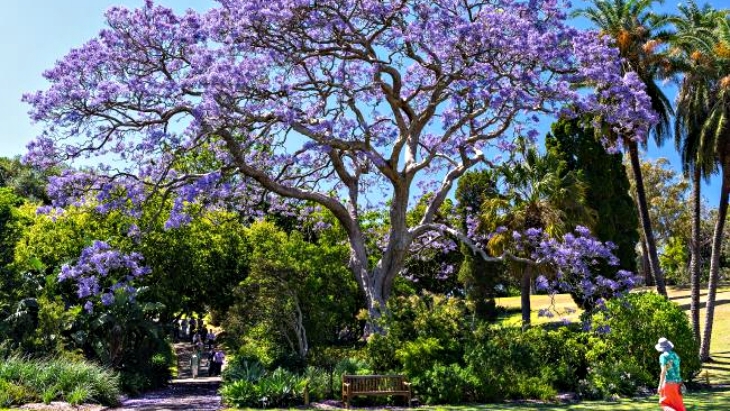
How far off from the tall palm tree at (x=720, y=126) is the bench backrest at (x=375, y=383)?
47.7ft

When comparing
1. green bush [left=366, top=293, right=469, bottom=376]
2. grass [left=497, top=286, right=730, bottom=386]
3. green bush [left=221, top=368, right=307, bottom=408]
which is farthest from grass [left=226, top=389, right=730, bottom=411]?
grass [left=497, top=286, right=730, bottom=386]

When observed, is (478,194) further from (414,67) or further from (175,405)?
(175,405)

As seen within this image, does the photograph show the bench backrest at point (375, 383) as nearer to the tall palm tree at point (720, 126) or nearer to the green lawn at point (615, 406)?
the green lawn at point (615, 406)

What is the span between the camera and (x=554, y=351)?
16750mm

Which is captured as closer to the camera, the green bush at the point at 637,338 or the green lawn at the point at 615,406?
the green lawn at the point at 615,406

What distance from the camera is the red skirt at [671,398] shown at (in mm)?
10625

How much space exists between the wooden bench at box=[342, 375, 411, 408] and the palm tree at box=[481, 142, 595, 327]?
34.5ft

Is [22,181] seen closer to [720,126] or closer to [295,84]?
[295,84]

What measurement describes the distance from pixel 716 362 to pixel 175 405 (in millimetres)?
18916

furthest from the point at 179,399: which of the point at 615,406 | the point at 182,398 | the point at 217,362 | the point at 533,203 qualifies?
the point at 533,203

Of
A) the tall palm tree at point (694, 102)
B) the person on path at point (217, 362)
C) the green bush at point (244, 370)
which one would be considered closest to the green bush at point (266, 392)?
the green bush at point (244, 370)

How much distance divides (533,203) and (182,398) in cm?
1462

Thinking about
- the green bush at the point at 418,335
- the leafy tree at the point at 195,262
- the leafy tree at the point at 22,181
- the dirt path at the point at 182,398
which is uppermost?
the leafy tree at the point at 22,181

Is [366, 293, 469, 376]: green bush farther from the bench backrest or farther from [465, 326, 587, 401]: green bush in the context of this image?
the bench backrest
